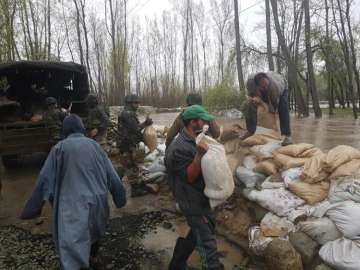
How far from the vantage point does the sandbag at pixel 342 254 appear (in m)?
2.49

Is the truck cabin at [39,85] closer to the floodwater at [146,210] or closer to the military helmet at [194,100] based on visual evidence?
the floodwater at [146,210]

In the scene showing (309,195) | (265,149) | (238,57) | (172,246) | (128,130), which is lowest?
(172,246)

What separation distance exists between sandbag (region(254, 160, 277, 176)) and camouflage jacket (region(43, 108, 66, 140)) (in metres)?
3.56

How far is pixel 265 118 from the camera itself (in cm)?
467

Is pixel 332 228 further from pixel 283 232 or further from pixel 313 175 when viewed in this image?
pixel 313 175

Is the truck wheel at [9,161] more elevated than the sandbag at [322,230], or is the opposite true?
the truck wheel at [9,161]

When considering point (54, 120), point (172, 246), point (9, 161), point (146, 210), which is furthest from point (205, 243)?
point (9, 161)

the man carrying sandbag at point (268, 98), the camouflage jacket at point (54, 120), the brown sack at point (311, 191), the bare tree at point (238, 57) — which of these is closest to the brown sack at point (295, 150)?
the man carrying sandbag at point (268, 98)

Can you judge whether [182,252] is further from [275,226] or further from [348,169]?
[348,169]

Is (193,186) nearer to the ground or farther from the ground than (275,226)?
farther from the ground

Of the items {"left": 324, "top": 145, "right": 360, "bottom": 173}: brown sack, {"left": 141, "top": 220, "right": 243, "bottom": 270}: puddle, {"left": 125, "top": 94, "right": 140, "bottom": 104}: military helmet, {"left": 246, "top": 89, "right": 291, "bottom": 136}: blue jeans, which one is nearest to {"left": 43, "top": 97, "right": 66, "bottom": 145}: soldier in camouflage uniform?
{"left": 125, "top": 94, "right": 140, "bottom": 104}: military helmet

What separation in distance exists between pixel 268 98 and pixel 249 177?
116cm

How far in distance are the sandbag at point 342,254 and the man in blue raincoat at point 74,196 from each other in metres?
1.71

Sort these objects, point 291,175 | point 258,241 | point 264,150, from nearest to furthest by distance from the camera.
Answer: point 258,241, point 291,175, point 264,150
